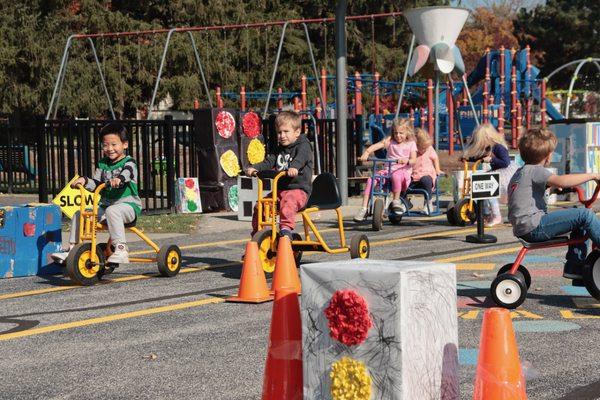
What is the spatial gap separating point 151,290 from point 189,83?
32946 millimetres

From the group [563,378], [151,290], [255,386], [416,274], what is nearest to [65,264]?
[151,290]

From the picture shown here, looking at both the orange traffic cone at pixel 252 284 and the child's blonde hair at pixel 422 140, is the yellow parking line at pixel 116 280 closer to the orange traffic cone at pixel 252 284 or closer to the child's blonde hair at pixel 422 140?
the orange traffic cone at pixel 252 284

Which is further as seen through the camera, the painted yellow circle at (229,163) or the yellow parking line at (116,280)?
the painted yellow circle at (229,163)

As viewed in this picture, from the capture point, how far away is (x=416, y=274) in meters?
4.55

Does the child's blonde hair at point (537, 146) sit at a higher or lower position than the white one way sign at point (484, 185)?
higher

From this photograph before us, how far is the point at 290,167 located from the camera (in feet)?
33.4

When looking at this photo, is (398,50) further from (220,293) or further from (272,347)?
(272,347)

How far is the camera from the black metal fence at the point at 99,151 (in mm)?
16891

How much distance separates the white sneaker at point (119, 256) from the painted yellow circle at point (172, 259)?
525 mm

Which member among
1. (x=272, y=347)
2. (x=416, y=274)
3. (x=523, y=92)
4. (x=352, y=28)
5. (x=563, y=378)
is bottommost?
(x=563, y=378)

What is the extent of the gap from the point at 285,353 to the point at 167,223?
10766mm

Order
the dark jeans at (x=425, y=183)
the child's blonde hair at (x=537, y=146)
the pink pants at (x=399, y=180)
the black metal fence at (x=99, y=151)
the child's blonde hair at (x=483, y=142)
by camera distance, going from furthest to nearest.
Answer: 1. the black metal fence at (x=99, y=151)
2. the dark jeans at (x=425, y=183)
3. the pink pants at (x=399, y=180)
4. the child's blonde hair at (x=483, y=142)
5. the child's blonde hair at (x=537, y=146)

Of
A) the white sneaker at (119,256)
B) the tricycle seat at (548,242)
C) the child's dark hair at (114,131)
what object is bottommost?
the white sneaker at (119,256)

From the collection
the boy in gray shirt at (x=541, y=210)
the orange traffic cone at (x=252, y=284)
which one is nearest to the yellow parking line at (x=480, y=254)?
the boy in gray shirt at (x=541, y=210)
